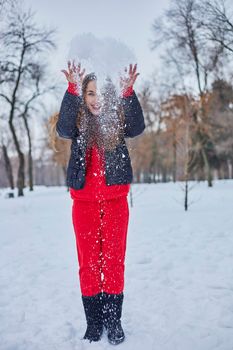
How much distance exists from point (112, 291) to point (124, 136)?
1.13 metres

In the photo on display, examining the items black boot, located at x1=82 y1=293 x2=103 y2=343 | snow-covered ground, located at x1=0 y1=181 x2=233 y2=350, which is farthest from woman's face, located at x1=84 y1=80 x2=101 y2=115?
snow-covered ground, located at x1=0 y1=181 x2=233 y2=350

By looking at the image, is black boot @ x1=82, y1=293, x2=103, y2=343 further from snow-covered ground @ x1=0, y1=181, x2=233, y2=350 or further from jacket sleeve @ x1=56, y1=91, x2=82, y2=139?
jacket sleeve @ x1=56, y1=91, x2=82, y2=139

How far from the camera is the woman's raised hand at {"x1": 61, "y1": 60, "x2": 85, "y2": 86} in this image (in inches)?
90.4

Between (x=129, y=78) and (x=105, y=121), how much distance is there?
346 mm

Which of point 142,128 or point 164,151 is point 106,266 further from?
point 164,151

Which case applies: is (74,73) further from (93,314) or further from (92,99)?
(93,314)

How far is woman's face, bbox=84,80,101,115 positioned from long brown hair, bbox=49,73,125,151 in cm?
2

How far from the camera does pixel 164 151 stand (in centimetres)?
4184

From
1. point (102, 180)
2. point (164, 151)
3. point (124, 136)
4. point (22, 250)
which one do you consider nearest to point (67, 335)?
point (102, 180)

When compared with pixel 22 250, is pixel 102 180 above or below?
above

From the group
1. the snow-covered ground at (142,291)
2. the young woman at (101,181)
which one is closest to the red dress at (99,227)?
the young woman at (101,181)

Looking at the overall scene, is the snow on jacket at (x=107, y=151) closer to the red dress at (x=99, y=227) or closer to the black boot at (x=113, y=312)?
the red dress at (x=99, y=227)

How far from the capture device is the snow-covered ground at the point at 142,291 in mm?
2518

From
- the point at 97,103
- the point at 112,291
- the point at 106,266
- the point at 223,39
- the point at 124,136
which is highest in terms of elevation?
the point at 223,39
